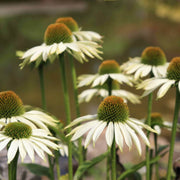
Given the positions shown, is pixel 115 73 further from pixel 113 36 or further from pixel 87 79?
pixel 113 36

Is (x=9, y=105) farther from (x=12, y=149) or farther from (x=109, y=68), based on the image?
(x=109, y=68)

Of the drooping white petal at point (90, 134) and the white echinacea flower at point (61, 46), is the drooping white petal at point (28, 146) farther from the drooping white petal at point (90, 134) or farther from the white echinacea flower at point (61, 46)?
the white echinacea flower at point (61, 46)

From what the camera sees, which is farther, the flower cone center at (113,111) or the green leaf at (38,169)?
the green leaf at (38,169)

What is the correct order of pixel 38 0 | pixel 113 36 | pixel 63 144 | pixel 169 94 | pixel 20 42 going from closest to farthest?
1. pixel 63 144
2. pixel 169 94
3. pixel 20 42
4. pixel 113 36
5. pixel 38 0

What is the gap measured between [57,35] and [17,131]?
382 millimetres

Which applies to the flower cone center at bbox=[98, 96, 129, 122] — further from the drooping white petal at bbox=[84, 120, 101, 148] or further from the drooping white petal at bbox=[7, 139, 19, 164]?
the drooping white petal at bbox=[7, 139, 19, 164]

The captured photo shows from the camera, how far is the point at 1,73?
4902 millimetres

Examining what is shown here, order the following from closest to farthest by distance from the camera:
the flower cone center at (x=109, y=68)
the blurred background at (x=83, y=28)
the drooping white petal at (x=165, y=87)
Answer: the drooping white petal at (x=165, y=87) < the flower cone center at (x=109, y=68) < the blurred background at (x=83, y=28)

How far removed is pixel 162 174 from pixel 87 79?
0.78m

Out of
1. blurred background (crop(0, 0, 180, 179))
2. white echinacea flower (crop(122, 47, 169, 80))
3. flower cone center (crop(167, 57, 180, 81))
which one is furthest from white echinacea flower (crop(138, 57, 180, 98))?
blurred background (crop(0, 0, 180, 179))

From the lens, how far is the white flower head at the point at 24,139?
855 mm

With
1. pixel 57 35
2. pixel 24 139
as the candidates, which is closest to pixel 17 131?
pixel 24 139

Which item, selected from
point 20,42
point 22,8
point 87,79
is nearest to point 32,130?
point 87,79

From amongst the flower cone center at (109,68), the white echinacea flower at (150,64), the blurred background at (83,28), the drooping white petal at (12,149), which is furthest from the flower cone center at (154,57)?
the blurred background at (83,28)
